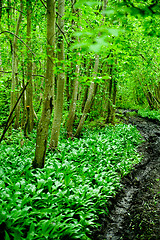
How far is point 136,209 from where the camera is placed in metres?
4.78

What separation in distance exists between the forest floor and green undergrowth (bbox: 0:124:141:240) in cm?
28

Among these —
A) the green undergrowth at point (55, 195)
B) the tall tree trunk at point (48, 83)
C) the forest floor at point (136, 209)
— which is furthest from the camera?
the tall tree trunk at point (48, 83)

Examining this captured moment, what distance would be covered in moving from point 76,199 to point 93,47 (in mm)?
3424

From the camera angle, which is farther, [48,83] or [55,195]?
[48,83]

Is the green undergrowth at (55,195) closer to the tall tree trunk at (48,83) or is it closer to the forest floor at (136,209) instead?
the forest floor at (136,209)

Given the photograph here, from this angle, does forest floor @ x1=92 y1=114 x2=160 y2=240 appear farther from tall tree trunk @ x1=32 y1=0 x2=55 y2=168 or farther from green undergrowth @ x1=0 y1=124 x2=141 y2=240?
tall tree trunk @ x1=32 y1=0 x2=55 y2=168

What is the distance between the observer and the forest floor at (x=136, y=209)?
3.90 meters

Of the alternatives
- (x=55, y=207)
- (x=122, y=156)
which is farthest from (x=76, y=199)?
(x=122, y=156)

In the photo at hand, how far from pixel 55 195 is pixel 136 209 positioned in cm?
240

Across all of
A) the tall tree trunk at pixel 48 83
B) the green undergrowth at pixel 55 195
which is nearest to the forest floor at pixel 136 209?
the green undergrowth at pixel 55 195

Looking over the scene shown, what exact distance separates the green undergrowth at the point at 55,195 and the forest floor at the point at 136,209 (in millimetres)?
276

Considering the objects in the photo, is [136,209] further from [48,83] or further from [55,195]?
[48,83]

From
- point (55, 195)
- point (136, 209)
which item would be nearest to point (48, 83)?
point (55, 195)

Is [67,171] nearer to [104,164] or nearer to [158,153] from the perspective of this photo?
[104,164]
